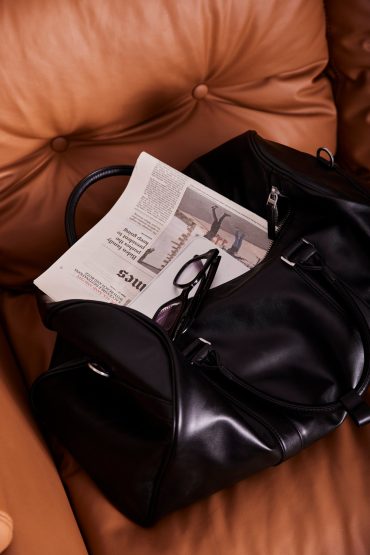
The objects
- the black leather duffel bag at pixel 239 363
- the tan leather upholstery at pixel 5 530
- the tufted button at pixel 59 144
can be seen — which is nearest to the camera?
the tan leather upholstery at pixel 5 530

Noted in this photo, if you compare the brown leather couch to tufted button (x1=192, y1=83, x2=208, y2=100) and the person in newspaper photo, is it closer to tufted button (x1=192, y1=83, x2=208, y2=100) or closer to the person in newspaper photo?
tufted button (x1=192, y1=83, x2=208, y2=100)

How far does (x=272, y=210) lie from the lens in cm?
76

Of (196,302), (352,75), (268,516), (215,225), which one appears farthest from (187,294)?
(352,75)

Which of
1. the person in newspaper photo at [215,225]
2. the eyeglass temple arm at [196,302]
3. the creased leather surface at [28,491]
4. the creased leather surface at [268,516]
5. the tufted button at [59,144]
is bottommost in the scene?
the creased leather surface at [268,516]

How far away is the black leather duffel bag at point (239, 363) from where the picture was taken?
60 cm

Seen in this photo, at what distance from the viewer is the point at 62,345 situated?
74 centimetres

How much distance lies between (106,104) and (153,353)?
36cm

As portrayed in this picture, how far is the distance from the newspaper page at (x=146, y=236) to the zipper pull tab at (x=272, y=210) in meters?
0.02

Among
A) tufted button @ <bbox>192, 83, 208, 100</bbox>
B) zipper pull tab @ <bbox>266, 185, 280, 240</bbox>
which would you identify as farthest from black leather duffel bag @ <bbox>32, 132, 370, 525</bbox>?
tufted button @ <bbox>192, 83, 208, 100</bbox>

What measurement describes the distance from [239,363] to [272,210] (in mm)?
200

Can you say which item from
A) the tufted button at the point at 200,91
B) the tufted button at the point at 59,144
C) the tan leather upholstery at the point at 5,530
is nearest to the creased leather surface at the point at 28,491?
the tan leather upholstery at the point at 5,530

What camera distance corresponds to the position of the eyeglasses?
71cm

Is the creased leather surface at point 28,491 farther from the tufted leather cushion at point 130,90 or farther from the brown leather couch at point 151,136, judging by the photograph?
the tufted leather cushion at point 130,90

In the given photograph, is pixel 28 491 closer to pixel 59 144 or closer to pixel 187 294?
pixel 187 294
